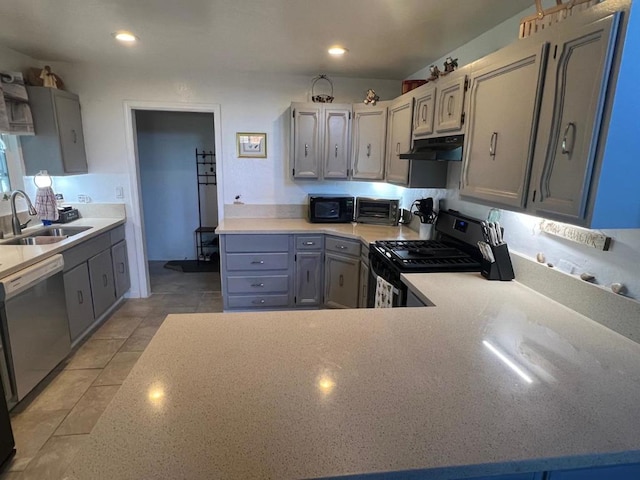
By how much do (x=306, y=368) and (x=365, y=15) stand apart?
2.04 m

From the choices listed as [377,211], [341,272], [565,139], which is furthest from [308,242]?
[565,139]

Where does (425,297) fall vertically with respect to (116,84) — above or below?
below

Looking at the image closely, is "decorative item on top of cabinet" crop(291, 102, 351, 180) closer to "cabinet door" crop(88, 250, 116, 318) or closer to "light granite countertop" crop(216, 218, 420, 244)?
"light granite countertop" crop(216, 218, 420, 244)

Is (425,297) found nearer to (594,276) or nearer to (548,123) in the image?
(594,276)

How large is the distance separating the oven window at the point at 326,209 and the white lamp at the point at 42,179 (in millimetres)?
2459

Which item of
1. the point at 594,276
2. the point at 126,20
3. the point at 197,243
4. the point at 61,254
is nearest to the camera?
the point at 594,276

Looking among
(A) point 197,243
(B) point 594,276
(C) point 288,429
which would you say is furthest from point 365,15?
(A) point 197,243

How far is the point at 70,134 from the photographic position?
329 cm

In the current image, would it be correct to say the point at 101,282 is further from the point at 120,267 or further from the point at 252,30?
the point at 252,30

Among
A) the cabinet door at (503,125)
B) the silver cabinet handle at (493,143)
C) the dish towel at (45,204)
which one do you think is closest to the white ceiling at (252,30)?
the cabinet door at (503,125)

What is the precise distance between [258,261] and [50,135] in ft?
7.18

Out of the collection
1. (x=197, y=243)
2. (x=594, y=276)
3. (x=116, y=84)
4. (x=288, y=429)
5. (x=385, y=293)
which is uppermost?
(x=116, y=84)

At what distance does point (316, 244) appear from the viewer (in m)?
3.38

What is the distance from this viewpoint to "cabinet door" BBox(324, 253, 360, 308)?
3227 mm
